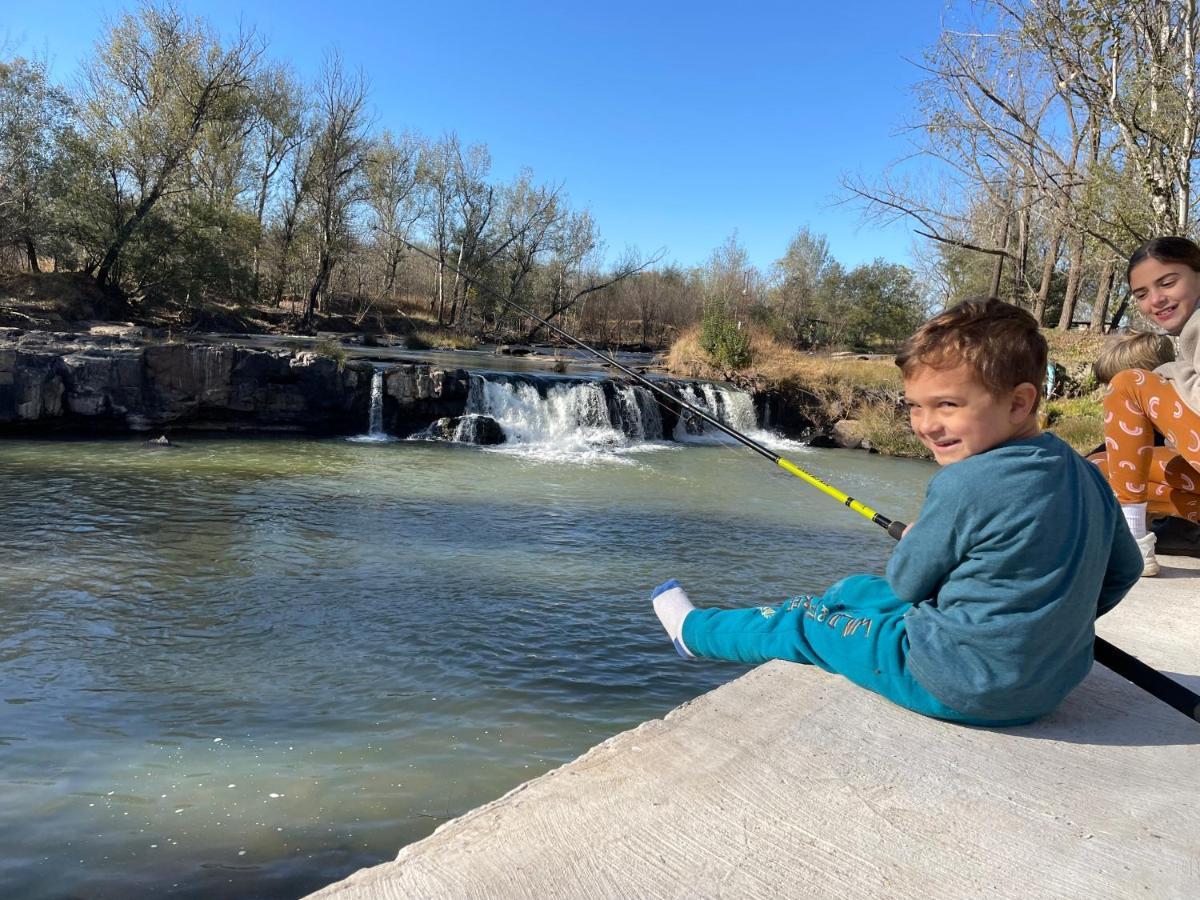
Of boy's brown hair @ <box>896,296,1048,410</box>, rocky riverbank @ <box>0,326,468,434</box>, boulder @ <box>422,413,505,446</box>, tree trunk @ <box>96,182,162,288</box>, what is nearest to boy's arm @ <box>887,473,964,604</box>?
boy's brown hair @ <box>896,296,1048,410</box>

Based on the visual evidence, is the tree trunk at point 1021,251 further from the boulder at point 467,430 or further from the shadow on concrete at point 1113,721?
the shadow on concrete at point 1113,721

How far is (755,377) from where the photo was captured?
64.3 feet

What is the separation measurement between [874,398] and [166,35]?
2300cm

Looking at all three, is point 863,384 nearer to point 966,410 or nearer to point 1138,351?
point 1138,351

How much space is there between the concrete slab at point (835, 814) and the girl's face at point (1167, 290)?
2.22 meters

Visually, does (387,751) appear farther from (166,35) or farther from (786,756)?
(166,35)

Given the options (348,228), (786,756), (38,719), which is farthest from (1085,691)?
(348,228)

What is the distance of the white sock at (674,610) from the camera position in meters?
2.57

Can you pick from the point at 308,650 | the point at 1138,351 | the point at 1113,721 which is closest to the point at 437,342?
the point at 308,650

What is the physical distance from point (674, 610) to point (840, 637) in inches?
22.8

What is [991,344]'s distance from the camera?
190 centimetres

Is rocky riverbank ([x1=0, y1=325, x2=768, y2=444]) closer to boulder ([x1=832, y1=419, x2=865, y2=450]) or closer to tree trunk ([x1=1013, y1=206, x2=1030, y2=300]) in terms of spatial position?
boulder ([x1=832, y1=419, x2=865, y2=450])

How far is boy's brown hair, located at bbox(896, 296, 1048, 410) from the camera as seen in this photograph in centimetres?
189

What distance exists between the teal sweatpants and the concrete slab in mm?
74
